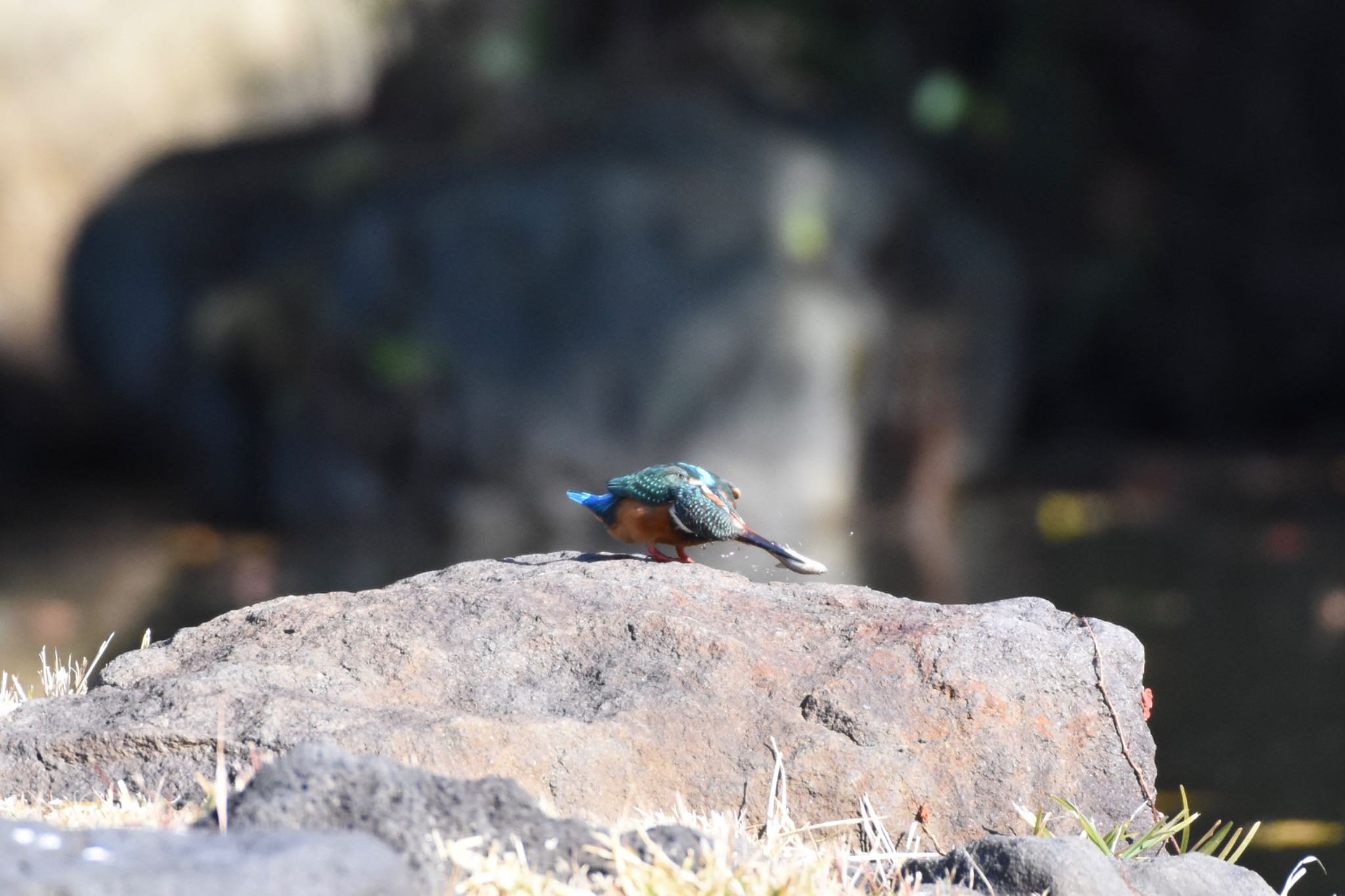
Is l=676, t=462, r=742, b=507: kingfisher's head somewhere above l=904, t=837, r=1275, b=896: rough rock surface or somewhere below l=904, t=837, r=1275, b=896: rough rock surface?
above

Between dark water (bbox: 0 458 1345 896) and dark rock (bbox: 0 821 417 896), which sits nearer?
dark rock (bbox: 0 821 417 896)

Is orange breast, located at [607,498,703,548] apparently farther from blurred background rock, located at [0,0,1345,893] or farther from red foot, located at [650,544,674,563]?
blurred background rock, located at [0,0,1345,893]

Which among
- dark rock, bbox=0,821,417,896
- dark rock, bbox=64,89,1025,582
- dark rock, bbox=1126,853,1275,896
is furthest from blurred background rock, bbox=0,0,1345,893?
dark rock, bbox=0,821,417,896

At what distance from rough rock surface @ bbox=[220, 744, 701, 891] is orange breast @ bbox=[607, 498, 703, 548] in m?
0.93

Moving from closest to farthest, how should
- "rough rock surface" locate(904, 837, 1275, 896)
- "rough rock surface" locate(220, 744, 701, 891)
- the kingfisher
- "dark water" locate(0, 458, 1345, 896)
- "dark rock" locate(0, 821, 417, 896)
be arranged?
"dark rock" locate(0, 821, 417, 896)
"rough rock surface" locate(220, 744, 701, 891)
"rough rock surface" locate(904, 837, 1275, 896)
the kingfisher
"dark water" locate(0, 458, 1345, 896)

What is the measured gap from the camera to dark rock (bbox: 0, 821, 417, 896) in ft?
4.07

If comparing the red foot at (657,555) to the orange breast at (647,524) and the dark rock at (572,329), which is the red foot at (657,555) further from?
the dark rock at (572,329)

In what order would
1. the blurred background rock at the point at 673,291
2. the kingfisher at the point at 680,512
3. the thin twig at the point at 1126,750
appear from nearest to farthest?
the thin twig at the point at 1126,750, the kingfisher at the point at 680,512, the blurred background rock at the point at 673,291

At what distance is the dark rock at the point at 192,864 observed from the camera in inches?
48.9

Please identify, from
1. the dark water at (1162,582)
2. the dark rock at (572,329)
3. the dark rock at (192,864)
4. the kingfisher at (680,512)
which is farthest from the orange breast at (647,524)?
the dark rock at (572,329)

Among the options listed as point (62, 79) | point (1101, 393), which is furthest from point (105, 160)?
point (1101, 393)

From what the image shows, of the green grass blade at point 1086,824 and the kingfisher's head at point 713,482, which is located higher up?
the kingfisher's head at point 713,482

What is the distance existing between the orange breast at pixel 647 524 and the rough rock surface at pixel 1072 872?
29.5 inches

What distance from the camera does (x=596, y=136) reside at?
796 cm
